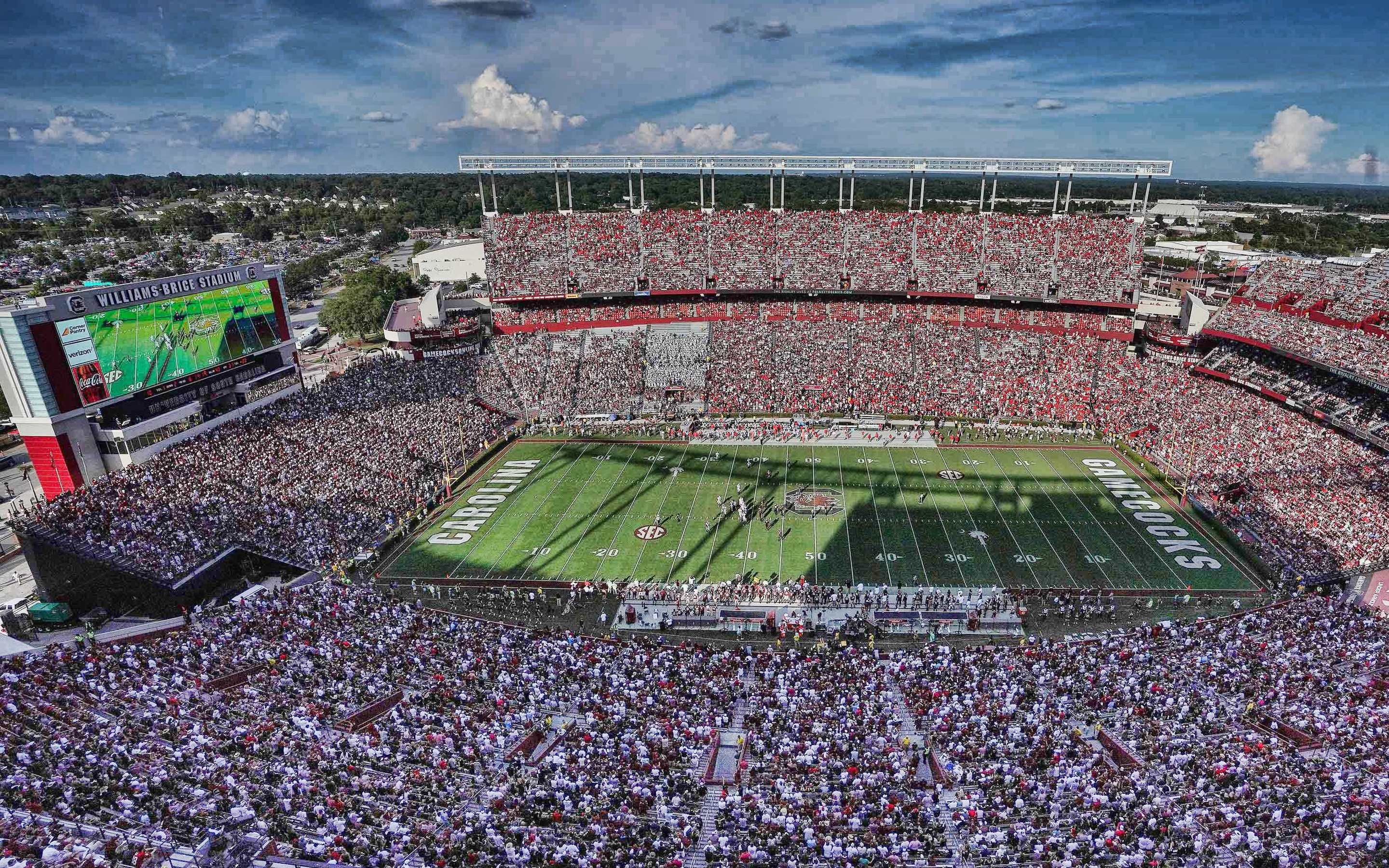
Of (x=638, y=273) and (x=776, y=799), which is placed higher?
(x=638, y=273)

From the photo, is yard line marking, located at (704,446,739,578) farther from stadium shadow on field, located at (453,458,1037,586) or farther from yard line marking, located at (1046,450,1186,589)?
yard line marking, located at (1046,450,1186,589)

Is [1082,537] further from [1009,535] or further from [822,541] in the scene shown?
[822,541]

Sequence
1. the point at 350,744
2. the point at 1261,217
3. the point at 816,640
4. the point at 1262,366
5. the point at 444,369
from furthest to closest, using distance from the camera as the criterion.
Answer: the point at 1261,217
the point at 444,369
the point at 1262,366
the point at 816,640
the point at 350,744

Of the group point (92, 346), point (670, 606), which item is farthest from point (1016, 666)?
point (92, 346)

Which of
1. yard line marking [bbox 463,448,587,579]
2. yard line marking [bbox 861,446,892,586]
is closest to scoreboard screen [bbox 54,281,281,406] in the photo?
yard line marking [bbox 463,448,587,579]

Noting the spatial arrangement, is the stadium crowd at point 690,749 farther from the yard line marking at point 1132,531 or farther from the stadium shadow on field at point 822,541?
the stadium shadow on field at point 822,541

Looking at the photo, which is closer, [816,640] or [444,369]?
[816,640]

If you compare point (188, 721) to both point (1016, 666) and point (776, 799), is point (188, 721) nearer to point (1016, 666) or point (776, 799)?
point (776, 799)
